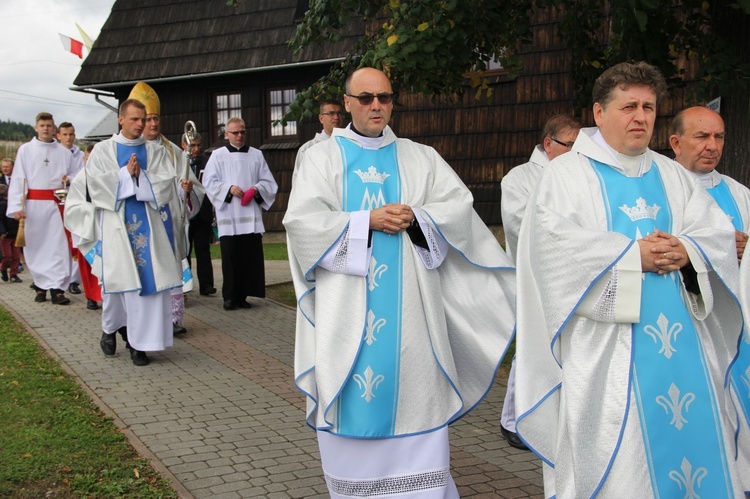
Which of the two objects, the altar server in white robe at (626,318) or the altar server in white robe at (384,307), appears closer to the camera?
the altar server in white robe at (626,318)

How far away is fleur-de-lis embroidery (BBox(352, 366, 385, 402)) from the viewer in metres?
4.40

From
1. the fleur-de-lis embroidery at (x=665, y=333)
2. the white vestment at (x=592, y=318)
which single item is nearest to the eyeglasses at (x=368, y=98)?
the white vestment at (x=592, y=318)

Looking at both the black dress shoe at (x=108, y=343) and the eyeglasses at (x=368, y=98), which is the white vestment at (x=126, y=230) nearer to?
the black dress shoe at (x=108, y=343)

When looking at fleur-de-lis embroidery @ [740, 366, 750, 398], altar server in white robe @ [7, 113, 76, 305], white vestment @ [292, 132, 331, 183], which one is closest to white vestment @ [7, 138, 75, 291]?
altar server in white robe @ [7, 113, 76, 305]

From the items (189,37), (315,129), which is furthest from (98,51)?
(315,129)

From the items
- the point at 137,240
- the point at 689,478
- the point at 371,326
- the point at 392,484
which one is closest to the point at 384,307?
the point at 371,326

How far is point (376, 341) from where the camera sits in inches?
175

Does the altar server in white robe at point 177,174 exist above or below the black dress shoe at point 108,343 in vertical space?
above

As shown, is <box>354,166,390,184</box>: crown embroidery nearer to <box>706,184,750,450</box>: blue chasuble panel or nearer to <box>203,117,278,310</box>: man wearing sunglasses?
<box>706,184,750,450</box>: blue chasuble panel

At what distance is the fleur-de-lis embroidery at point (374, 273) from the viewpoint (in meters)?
4.48

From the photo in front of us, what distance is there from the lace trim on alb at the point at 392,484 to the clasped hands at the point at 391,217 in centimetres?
117

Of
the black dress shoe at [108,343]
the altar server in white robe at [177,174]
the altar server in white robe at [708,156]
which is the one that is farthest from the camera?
the altar server in white robe at [177,174]

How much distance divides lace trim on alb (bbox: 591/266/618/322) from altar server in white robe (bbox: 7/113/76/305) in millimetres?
9127

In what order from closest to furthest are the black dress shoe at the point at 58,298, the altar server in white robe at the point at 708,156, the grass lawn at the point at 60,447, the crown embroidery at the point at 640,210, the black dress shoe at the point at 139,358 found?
1. the crown embroidery at the point at 640,210
2. the altar server in white robe at the point at 708,156
3. the grass lawn at the point at 60,447
4. the black dress shoe at the point at 139,358
5. the black dress shoe at the point at 58,298
